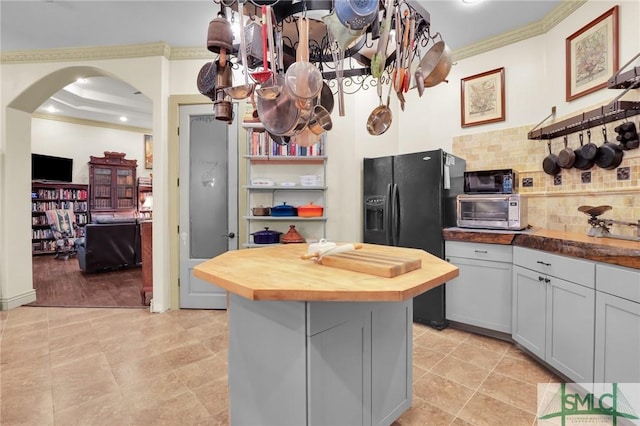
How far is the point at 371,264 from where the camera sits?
53.1 inches

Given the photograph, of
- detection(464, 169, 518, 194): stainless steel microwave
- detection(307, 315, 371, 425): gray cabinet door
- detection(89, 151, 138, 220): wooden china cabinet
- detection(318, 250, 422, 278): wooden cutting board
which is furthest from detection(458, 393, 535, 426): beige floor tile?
detection(89, 151, 138, 220): wooden china cabinet

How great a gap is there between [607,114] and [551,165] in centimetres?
69

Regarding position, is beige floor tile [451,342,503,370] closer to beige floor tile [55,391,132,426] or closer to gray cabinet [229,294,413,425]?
gray cabinet [229,294,413,425]

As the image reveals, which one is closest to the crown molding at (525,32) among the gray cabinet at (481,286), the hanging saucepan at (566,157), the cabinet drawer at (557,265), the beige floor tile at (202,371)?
the hanging saucepan at (566,157)

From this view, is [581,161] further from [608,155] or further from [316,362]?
[316,362]

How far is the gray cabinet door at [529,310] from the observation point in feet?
7.72

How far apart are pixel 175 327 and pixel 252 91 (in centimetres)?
258

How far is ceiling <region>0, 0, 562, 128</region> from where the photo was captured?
9.45ft

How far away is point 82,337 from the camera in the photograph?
116 inches

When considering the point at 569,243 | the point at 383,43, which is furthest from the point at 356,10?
the point at 569,243

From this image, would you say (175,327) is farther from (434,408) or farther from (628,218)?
(628,218)

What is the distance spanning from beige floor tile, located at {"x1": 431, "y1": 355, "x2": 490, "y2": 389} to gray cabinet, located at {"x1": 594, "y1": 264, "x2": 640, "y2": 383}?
0.66 metres

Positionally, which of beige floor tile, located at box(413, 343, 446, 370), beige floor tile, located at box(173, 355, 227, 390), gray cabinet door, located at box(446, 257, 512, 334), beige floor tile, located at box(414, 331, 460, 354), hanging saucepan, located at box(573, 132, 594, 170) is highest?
hanging saucepan, located at box(573, 132, 594, 170)

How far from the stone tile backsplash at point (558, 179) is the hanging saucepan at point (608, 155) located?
0.04 m
